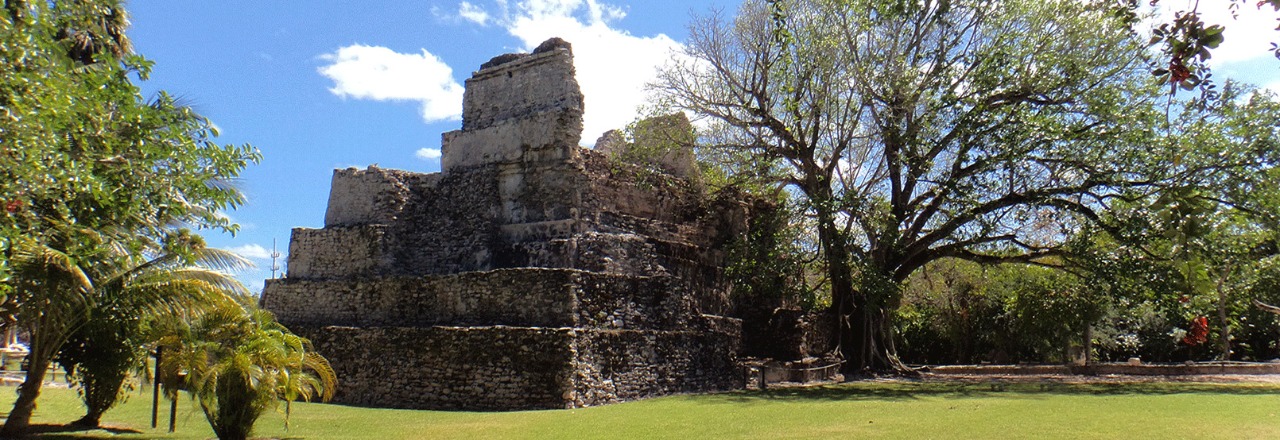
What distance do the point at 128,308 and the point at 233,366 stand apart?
75.7 inches

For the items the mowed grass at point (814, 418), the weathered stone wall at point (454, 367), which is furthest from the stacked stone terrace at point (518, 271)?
the mowed grass at point (814, 418)

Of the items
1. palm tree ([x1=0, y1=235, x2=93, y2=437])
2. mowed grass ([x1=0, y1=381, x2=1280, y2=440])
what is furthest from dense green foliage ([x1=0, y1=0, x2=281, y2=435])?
mowed grass ([x1=0, y1=381, x2=1280, y2=440])

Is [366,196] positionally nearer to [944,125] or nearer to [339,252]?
[339,252]

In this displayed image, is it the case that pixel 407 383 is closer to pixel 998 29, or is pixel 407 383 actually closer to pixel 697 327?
pixel 697 327

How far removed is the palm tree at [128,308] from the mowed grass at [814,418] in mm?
581

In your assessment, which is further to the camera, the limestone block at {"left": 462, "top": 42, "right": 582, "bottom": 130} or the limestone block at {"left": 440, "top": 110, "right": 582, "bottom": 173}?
the limestone block at {"left": 462, "top": 42, "right": 582, "bottom": 130}

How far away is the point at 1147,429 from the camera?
8492mm

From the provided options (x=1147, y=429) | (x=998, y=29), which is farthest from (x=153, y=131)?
(x=998, y=29)

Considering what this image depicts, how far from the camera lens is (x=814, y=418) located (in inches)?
408

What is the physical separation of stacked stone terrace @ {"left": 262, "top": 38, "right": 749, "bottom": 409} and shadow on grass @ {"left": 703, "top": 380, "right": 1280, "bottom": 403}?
4.87 ft

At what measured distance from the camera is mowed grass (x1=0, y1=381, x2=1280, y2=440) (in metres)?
8.84

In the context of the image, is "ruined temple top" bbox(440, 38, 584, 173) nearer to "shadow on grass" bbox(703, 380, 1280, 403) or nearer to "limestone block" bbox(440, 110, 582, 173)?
"limestone block" bbox(440, 110, 582, 173)

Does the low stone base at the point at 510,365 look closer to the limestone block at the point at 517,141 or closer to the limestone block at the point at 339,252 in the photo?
the limestone block at the point at 339,252

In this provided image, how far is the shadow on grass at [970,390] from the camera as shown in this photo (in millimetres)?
13242
